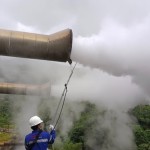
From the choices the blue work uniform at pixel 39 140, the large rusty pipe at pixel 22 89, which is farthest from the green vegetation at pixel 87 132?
the blue work uniform at pixel 39 140

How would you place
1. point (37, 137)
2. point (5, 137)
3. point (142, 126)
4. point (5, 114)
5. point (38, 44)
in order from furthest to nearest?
point (5, 114)
point (5, 137)
point (142, 126)
point (38, 44)
point (37, 137)

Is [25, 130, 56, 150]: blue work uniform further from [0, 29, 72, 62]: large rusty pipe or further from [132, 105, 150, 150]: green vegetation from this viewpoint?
[132, 105, 150, 150]: green vegetation

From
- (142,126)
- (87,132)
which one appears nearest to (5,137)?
(87,132)

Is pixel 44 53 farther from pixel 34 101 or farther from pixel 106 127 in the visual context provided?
pixel 106 127

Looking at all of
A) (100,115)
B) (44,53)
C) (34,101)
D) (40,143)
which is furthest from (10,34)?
(100,115)

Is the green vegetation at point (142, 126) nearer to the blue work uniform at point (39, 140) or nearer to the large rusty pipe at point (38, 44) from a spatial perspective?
the large rusty pipe at point (38, 44)

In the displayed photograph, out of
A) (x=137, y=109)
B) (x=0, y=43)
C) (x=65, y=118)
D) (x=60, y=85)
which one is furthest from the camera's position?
(x=137, y=109)

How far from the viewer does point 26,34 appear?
7211 mm

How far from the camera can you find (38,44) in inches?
281

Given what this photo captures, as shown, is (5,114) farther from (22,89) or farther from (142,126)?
(22,89)

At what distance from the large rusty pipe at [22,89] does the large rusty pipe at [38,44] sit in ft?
29.6

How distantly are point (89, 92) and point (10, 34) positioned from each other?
14.7 m

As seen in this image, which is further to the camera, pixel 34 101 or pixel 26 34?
pixel 34 101

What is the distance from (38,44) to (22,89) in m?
9.42
